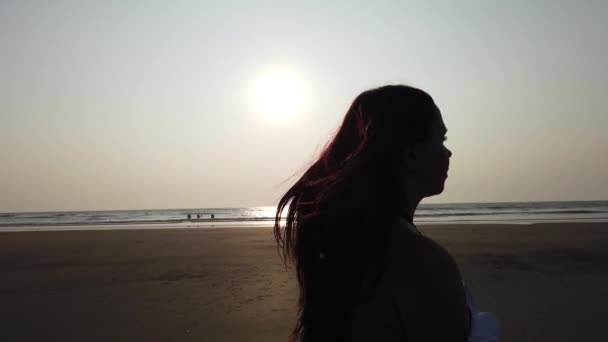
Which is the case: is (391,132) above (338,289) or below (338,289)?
above

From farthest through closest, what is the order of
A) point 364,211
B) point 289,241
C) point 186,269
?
point 186,269
point 289,241
point 364,211

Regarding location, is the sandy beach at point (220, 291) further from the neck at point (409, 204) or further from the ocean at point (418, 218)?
the ocean at point (418, 218)

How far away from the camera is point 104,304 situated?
897 centimetres

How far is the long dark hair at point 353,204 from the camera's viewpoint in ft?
3.96

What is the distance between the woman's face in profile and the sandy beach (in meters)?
5.91

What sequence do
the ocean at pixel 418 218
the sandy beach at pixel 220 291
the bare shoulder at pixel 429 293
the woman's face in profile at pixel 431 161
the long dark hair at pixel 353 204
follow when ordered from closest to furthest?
1. the bare shoulder at pixel 429 293
2. the long dark hair at pixel 353 204
3. the woman's face in profile at pixel 431 161
4. the sandy beach at pixel 220 291
5. the ocean at pixel 418 218

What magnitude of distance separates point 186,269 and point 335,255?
1220 centimetres

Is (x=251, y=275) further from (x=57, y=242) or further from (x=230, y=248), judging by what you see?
(x=57, y=242)

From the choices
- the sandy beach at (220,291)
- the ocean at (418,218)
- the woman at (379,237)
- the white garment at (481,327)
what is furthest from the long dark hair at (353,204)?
the ocean at (418,218)

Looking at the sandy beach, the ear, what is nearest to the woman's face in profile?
the ear

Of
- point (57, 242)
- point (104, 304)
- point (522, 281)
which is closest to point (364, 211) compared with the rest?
point (104, 304)

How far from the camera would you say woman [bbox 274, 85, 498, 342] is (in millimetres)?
1088

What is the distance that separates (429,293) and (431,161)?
0.42 metres

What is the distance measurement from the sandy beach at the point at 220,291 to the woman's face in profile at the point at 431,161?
5.91 m
